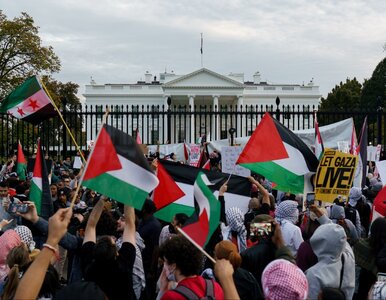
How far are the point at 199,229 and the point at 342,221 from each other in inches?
170

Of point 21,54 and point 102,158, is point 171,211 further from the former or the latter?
point 21,54

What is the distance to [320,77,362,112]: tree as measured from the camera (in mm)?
74719

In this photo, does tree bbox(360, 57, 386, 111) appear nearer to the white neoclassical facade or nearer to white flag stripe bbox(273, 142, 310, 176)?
the white neoclassical facade

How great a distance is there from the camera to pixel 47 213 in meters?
7.12

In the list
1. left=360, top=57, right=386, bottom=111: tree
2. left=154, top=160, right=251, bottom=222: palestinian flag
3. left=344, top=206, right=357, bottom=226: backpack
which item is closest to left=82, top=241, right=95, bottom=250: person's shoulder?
left=154, top=160, right=251, bottom=222: palestinian flag

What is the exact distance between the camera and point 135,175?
448 cm

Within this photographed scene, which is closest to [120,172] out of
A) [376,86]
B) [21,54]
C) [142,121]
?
[142,121]

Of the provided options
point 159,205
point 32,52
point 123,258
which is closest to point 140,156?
point 123,258

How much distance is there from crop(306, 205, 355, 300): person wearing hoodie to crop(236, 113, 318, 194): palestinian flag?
2.33 m

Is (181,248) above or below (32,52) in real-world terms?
below

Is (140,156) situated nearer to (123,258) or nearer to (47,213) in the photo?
(123,258)

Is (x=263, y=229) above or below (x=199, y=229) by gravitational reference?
below

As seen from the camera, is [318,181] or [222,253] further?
[318,181]

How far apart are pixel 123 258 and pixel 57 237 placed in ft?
4.28
